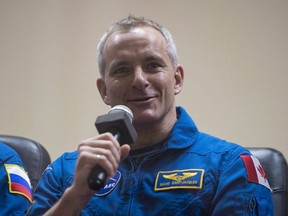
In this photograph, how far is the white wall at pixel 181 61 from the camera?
2.18 metres

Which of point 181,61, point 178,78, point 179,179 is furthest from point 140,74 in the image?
point 181,61

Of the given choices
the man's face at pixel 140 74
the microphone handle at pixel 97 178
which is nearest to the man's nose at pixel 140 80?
the man's face at pixel 140 74

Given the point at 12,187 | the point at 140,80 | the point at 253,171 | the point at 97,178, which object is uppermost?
the point at 140,80

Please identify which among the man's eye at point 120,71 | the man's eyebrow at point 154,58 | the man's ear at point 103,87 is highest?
the man's eyebrow at point 154,58

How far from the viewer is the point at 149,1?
2383mm

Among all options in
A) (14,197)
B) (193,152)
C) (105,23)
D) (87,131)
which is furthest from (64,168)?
(105,23)

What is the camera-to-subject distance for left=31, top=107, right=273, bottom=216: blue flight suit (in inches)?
43.1

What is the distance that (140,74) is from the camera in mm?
1283

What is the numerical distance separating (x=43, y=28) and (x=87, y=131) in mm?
698

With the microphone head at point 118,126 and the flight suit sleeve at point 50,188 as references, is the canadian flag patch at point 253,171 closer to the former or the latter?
the microphone head at point 118,126

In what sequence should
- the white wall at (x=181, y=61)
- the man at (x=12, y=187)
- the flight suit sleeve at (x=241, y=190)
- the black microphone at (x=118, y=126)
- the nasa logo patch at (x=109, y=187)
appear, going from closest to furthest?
the black microphone at (x=118, y=126) → the flight suit sleeve at (x=241, y=190) → the nasa logo patch at (x=109, y=187) → the man at (x=12, y=187) → the white wall at (x=181, y=61)

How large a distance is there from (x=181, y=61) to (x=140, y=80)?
3.49 ft

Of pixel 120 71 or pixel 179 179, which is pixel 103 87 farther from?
pixel 179 179

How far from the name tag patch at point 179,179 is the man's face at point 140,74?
7.7 inches
